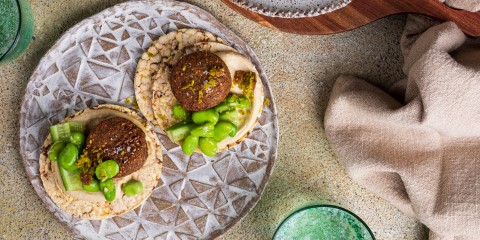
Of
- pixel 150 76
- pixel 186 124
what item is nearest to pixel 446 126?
pixel 186 124

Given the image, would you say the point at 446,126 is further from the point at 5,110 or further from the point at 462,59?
the point at 5,110

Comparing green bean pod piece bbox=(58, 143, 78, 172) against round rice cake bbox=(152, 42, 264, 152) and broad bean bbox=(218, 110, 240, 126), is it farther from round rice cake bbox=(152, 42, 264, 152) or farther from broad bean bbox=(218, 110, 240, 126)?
broad bean bbox=(218, 110, 240, 126)

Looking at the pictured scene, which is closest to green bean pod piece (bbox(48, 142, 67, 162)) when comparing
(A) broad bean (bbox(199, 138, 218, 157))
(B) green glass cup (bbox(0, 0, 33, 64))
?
(B) green glass cup (bbox(0, 0, 33, 64))

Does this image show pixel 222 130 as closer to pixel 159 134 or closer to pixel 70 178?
pixel 159 134

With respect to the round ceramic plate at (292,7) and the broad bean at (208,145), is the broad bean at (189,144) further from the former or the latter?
the round ceramic plate at (292,7)

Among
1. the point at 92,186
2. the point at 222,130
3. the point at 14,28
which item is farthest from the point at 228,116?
the point at 14,28

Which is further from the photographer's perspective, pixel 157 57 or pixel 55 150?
pixel 157 57

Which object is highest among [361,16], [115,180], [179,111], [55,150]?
[361,16]
